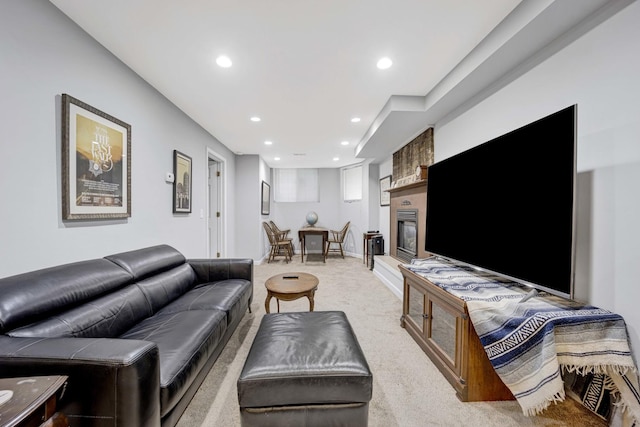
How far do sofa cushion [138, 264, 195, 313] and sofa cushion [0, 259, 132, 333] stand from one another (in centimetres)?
25

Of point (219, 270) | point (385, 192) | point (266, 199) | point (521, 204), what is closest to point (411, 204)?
point (385, 192)

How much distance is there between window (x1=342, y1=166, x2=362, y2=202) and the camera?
6.19 meters

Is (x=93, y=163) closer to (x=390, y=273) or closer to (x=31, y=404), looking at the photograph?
(x=31, y=404)

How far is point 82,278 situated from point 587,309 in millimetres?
2806

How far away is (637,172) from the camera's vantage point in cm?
119

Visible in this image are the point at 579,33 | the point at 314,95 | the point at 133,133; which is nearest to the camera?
the point at 579,33

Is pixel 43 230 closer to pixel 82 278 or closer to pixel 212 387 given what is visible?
pixel 82 278

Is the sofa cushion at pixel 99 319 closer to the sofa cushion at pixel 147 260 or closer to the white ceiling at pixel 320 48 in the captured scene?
the sofa cushion at pixel 147 260

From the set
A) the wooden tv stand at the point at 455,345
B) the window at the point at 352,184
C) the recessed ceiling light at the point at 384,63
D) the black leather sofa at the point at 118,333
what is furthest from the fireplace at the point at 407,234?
the black leather sofa at the point at 118,333

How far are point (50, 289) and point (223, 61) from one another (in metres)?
1.90

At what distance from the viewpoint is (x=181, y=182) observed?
298 centimetres

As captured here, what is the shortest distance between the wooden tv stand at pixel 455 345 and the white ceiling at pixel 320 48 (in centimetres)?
176

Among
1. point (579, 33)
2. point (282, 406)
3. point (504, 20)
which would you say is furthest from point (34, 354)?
point (579, 33)

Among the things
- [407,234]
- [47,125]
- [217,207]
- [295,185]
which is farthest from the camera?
[295,185]
